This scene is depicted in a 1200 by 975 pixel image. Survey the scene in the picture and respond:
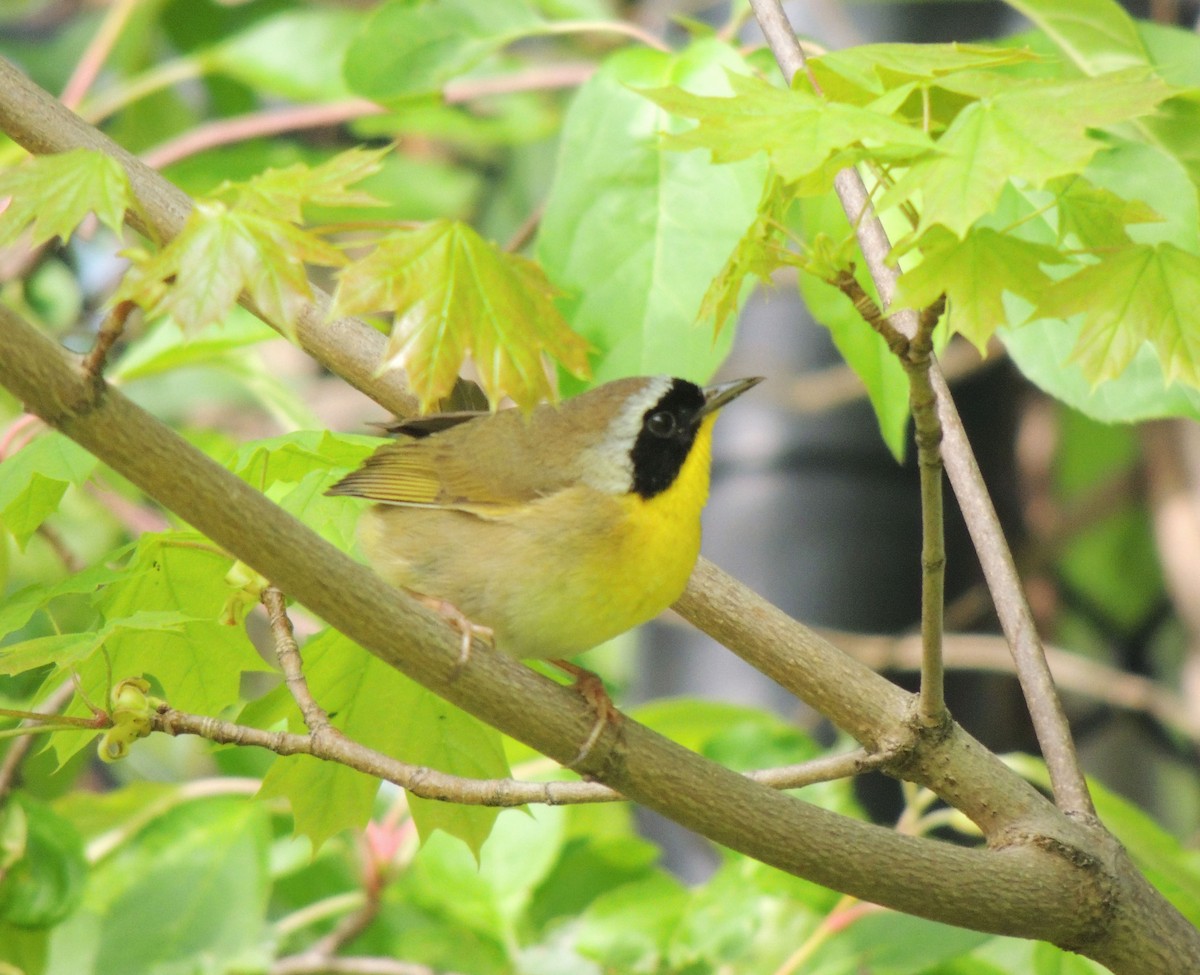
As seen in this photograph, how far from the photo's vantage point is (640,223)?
90.1 inches

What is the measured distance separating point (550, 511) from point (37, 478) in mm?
738

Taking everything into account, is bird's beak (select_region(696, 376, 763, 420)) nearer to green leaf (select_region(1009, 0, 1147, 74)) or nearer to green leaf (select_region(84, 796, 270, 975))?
green leaf (select_region(1009, 0, 1147, 74))

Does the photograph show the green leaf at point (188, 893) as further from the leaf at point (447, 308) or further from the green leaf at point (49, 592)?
the leaf at point (447, 308)

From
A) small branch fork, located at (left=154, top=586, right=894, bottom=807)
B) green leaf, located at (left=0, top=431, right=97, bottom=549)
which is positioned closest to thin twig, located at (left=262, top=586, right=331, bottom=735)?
small branch fork, located at (left=154, top=586, right=894, bottom=807)

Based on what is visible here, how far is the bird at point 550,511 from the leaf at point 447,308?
0.42 m

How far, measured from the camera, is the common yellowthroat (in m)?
2.10

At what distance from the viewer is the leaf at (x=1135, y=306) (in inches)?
59.3

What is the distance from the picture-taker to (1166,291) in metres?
1.53

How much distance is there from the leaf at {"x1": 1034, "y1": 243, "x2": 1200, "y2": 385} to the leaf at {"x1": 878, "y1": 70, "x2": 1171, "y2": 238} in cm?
18

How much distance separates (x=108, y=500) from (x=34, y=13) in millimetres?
3809

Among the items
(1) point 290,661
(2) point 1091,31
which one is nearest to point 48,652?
(1) point 290,661

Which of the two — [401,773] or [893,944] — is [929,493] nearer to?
[401,773]

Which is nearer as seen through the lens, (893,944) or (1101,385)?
(1101,385)

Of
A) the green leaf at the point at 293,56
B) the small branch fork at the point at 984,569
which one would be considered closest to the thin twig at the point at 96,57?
the green leaf at the point at 293,56
